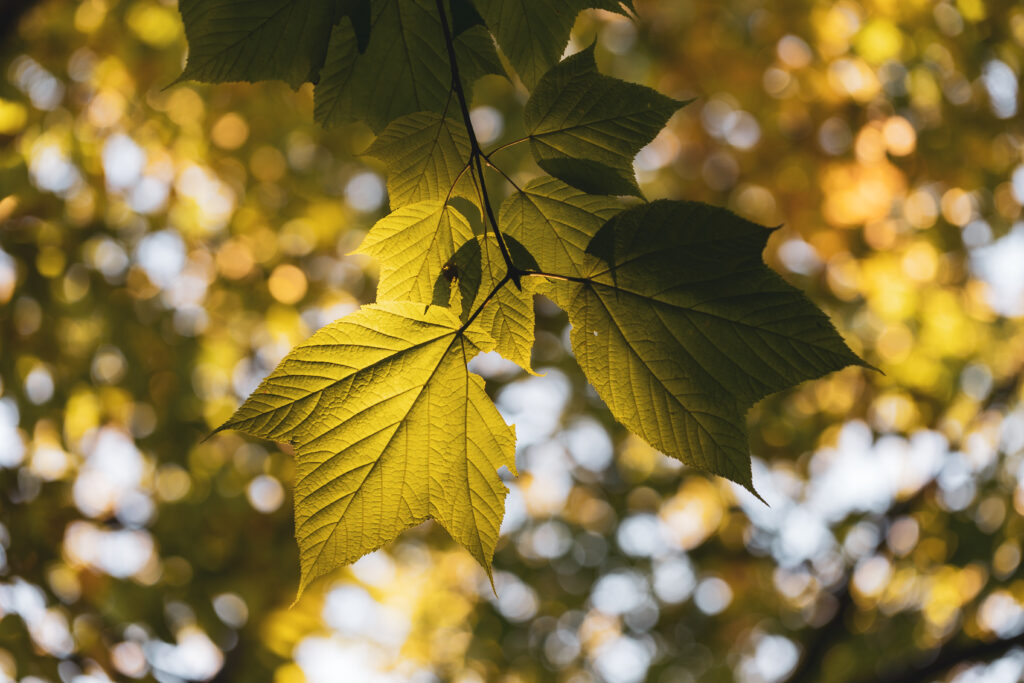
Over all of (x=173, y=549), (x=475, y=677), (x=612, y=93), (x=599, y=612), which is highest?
(x=612, y=93)

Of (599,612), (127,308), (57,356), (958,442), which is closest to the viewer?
(57,356)

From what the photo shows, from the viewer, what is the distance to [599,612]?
25.5 feet

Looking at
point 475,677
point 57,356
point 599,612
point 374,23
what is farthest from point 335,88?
point 475,677

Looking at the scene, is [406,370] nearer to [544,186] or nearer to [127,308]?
[544,186]

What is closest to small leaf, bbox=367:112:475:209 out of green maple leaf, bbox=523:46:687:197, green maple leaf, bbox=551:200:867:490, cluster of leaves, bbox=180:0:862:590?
cluster of leaves, bbox=180:0:862:590

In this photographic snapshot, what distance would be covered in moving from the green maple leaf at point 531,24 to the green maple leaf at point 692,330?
30cm

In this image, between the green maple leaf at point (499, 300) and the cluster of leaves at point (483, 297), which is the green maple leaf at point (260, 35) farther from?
the green maple leaf at point (499, 300)

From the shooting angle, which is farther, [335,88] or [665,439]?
[335,88]

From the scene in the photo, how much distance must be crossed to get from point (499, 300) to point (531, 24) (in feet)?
1.24

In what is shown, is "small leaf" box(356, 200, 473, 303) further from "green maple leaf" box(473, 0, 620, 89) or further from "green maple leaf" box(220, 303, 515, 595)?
"green maple leaf" box(473, 0, 620, 89)

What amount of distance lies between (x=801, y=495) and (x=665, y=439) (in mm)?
6817

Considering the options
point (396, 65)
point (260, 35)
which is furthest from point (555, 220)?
point (260, 35)

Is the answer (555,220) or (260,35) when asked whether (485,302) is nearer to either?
(555,220)

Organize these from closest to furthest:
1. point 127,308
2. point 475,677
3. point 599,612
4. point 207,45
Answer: point 207,45
point 127,308
point 599,612
point 475,677
